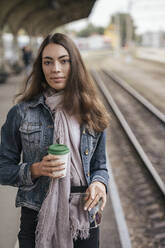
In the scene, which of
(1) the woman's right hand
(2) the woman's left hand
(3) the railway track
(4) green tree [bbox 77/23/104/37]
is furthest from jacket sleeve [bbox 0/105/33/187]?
(4) green tree [bbox 77/23/104/37]

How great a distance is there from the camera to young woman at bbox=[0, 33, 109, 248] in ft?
5.56

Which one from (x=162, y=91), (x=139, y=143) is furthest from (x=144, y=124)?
(x=162, y=91)

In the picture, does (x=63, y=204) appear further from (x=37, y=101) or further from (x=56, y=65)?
(x=56, y=65)

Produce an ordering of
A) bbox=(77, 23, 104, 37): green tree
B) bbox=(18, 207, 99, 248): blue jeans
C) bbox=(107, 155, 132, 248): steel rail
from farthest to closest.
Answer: bbox=(77, 23, 104, 37): green tree < bbox=(107, 155, 132, 248): steel rail < bbox=(18, 207, 99, 248): blue jeans

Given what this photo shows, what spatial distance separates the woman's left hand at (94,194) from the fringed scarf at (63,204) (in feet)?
0.23

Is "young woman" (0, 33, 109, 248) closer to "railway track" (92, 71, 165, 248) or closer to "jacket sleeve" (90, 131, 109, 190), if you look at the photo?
"jacket sleeve" (90, 131, 109, 190)

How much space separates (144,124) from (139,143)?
6.62 ft

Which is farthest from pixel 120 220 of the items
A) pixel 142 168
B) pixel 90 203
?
pixel 90 203

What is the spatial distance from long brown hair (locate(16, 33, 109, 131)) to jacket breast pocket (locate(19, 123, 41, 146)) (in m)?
0.18

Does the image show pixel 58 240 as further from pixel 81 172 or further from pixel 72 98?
pixel 72 98

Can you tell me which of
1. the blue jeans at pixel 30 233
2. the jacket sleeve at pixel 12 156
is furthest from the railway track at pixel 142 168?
the jacket sleeve at pixel 12 156

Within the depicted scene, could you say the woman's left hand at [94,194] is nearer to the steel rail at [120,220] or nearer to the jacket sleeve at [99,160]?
the jacket sleeve at [99,160]

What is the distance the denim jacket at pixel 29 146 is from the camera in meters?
1.71

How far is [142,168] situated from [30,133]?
194 inches
